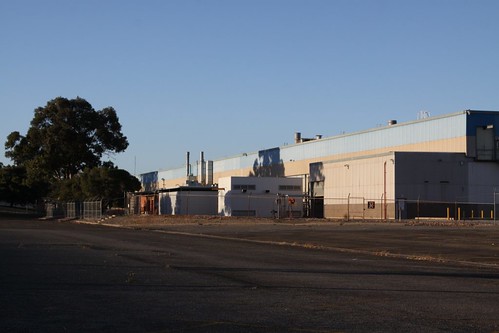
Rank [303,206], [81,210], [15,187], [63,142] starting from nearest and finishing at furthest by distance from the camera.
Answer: [303,206], [81,210], [63,142], [15,187]

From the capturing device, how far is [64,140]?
343ft

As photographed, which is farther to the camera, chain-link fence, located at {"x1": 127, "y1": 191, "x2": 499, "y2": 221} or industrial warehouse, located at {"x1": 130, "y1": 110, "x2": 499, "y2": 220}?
industrial warehouse, located at {"x1": 130, "y1": 110, "x2": 499, "y2": 220}

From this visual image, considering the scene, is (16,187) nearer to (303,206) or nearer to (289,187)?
(289,187)

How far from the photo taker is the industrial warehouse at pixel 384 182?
71188 millimetres

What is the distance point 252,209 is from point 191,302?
7167 cm

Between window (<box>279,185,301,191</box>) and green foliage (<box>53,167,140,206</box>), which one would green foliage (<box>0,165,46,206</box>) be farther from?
window (<box>279,185,301,191</box>)

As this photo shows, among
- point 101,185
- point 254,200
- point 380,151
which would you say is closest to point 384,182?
point 380,151

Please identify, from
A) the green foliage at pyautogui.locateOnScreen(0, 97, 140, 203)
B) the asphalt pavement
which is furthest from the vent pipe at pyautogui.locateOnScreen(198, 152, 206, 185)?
the asphalt pavement

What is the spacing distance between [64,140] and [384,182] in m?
50.4

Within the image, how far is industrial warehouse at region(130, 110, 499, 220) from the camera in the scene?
71.2 meters

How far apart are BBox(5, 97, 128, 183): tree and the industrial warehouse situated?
1150 cm

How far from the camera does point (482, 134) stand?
7375 centimetres

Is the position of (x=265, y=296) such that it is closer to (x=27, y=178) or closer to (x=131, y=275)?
(x=131, y=275)

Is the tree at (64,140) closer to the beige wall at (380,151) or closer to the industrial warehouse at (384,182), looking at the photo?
the industrial warehouse at (384,182)
